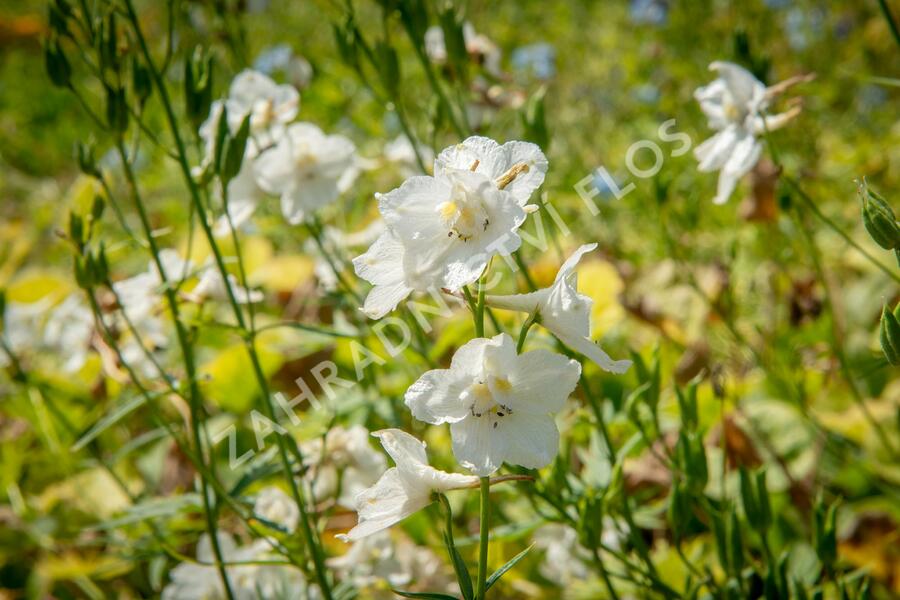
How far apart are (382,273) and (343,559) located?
73 cm

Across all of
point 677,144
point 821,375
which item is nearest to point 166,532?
point 821,375

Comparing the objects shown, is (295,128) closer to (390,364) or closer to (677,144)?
(390,364)

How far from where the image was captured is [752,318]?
241 cm

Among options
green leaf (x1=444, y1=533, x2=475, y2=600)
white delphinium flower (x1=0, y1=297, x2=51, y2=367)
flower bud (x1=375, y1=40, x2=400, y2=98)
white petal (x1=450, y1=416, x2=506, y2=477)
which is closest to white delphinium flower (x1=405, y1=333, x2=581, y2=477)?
white petal (x1=450, y1=416, x2=506, y2=477)

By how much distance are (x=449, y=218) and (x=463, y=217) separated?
0.01 m

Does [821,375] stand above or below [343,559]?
below

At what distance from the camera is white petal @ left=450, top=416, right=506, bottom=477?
0.83m

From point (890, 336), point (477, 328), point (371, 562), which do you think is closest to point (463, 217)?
point (477, 328)

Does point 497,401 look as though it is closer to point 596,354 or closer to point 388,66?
point 596,354

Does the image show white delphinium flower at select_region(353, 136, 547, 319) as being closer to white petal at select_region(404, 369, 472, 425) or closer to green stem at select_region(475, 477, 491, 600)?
white petal at select_region(404, 369, 472, 425)

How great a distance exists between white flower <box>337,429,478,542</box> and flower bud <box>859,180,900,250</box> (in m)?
0.48

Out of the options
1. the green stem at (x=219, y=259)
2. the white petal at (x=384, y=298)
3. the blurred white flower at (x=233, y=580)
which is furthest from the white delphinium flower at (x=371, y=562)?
the white petal at (x=384, y=298)

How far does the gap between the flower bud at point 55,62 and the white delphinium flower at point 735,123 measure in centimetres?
A: 99

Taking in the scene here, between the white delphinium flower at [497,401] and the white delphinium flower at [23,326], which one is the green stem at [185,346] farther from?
the white delphinium flower at [23,326]
